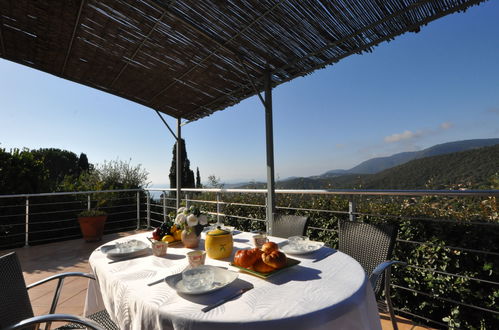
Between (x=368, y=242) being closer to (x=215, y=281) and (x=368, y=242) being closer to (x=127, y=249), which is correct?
(x=215, y=281)

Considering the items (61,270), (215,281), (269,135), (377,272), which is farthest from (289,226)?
(61,270)

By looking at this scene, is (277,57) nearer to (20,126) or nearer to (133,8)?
(133,8)

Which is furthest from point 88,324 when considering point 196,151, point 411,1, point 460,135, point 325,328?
point 460,135

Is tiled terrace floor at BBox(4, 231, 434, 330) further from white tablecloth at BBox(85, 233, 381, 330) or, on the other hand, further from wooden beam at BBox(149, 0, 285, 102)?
wooden beam at BBox(149, 0, 285, 102)

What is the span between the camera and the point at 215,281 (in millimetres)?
918

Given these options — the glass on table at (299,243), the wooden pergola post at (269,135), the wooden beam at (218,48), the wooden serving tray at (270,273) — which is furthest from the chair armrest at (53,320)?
Answer: the wooden beam at (218,48)

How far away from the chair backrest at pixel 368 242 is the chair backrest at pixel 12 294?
1570 mm

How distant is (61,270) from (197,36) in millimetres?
3097

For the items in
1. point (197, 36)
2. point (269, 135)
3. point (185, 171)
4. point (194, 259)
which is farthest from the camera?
point (185, 171)

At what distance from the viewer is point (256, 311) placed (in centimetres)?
71

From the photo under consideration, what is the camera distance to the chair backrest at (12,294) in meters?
0.90

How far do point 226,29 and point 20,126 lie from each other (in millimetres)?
12702

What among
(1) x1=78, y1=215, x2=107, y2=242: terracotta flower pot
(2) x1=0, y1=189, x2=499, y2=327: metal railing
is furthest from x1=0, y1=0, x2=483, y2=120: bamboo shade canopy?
(1) x1=78, y1=215, x2=107, y2=242: terracotta flower pot

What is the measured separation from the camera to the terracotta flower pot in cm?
423
